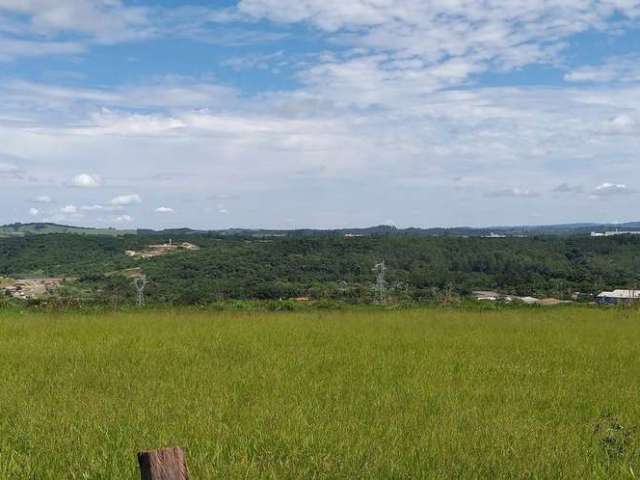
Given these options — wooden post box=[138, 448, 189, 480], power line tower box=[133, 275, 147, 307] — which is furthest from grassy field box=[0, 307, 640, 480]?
power line tower box=[133, 275, 147, 307]

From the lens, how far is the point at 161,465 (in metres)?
2.74

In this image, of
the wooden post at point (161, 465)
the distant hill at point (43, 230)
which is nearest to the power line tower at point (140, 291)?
the wooden post at point (161, 465)

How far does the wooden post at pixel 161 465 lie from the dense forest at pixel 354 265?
2881 centimetres

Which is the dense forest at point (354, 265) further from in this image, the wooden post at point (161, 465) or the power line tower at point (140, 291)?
the wooden post at point (161, 465)

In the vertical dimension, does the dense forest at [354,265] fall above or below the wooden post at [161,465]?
below

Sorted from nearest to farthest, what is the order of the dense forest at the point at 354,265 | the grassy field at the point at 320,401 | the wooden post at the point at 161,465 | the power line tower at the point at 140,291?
the wooden post at the point at 161,465
the grassy field at the point at 320,401
the power line tower at the point at 140,291
the dense forest at the point at 354,265

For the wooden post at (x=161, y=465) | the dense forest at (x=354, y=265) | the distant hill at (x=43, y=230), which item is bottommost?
the dense forest at (x=354, y=265)


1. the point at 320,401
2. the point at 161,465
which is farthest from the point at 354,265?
the point at 161,465

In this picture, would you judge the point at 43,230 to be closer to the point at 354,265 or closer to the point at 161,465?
the point at 354,265

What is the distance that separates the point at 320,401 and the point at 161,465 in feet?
12.9

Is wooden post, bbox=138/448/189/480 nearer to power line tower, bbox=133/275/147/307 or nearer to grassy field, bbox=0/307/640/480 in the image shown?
grassy field, bbox=0/307/640/480

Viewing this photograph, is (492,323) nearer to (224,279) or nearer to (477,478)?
(477,478)

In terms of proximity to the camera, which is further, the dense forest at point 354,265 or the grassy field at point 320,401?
the dense forest at point 354,265

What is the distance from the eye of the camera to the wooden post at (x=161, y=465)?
107 inches
